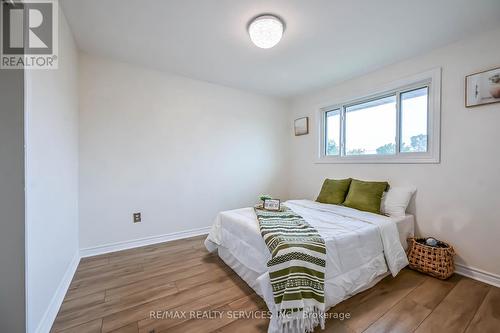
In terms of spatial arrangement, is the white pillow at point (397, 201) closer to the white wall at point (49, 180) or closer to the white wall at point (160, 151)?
the white wall at point (160, 151)

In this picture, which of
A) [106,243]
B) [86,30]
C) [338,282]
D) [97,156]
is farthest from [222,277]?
[86,30]

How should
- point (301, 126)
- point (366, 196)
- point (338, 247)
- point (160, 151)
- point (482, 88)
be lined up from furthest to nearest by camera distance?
point (301, 126) → point (160, 151) → point (366, 196) → point (482, 88) → point (338, 247)

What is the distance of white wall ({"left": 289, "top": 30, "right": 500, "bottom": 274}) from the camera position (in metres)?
1.82

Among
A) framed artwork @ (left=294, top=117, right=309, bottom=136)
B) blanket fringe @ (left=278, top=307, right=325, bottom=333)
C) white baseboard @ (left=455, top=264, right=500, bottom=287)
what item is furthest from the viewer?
framed artwork @ (left=294, top=117, right=309, bottom=136)

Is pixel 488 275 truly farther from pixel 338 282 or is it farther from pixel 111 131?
pixel 111 131

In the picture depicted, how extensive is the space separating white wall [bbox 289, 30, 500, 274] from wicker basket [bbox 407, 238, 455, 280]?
22 centimetres

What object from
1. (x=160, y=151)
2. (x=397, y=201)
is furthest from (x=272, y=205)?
(x=160, y=151)

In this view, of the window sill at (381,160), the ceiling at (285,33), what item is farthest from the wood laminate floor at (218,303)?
the ceiling at (285,33)

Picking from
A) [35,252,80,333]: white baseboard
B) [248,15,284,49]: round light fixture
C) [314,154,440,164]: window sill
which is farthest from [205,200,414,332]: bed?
[248,15,284,49]: round light fixture

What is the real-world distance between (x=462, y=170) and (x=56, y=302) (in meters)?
3.66

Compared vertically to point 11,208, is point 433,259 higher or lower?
lower

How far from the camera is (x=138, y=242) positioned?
2602 millimetres

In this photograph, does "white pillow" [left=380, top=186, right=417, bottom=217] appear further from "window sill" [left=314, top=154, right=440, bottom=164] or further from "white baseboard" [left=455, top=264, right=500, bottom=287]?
"white baseboard" [left=455, top=264, right=500, bottom=287]

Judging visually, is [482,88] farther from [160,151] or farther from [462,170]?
[160,151]
